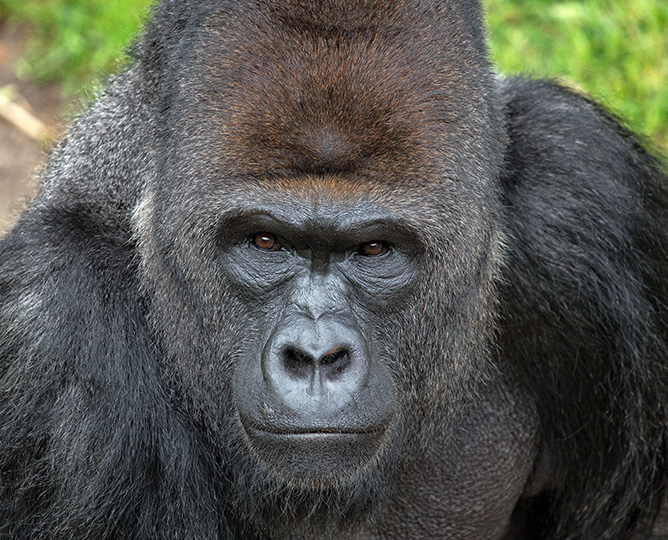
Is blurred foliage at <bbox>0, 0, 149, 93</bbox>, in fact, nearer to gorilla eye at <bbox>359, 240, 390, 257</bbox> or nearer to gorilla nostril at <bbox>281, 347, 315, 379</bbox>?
gorilla eye at <bbox>359, 240, 390, 257</bbox>

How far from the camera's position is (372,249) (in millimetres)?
3975

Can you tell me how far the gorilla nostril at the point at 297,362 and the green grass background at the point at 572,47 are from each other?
13.1 feet

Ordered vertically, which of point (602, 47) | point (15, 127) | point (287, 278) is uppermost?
point (287, 278)

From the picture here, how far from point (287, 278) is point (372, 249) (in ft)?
1.14

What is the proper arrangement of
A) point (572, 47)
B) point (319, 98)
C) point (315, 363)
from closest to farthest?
point (315, 363), point (319, 98), point (572, 47)

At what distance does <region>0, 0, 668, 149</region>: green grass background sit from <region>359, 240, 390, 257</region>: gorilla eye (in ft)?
11.9

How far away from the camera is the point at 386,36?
3.95 meters

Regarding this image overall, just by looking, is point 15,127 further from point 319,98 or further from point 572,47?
point 319,98

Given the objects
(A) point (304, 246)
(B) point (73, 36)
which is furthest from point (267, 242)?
(B) point (73, 36)

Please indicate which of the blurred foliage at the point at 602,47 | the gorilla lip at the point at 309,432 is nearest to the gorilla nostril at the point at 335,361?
the gorilla lip at the point at 309,432

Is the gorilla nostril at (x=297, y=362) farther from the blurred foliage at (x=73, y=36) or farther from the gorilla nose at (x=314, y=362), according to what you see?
the blurred foliage at (x=73, y=36)

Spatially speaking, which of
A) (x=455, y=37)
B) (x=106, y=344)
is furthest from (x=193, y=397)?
(x=455, y=37)

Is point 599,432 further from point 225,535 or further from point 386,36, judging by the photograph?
point 386,36

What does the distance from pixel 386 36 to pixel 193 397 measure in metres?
1.63
